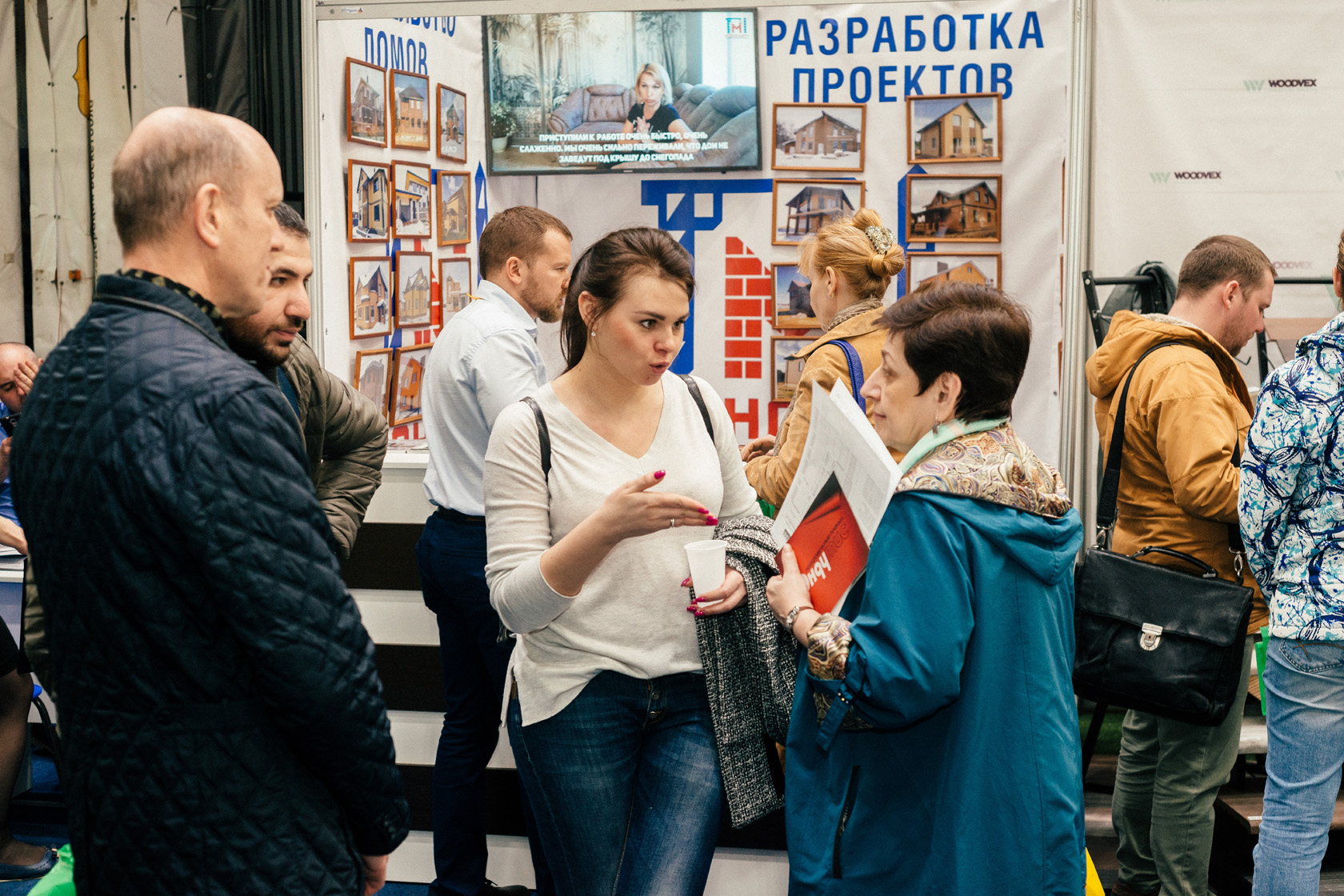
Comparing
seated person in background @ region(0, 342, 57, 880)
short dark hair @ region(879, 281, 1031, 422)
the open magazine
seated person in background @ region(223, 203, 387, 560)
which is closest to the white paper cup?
the open magazine

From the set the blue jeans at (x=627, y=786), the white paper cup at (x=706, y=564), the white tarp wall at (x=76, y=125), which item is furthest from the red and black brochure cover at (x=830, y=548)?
the white tarp wall at (x=76, y=125)

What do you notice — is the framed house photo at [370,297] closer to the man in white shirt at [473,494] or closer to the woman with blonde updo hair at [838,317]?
the man in white shirt at [473,494]

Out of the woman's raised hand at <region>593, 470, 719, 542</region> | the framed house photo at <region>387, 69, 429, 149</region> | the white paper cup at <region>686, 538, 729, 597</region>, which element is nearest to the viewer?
the woman's raised hand at <region>593, 470, 719, 542</region>

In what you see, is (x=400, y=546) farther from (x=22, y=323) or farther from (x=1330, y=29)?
(x=1330, y=29)

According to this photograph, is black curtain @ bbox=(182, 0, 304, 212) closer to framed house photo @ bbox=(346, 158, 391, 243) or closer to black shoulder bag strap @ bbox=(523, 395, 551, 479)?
framed house photo @ bbox=(346, 158, 391, 243)

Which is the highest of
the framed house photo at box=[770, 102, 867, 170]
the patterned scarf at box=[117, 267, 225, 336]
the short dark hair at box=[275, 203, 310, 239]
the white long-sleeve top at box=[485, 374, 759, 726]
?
the framed house photo at box=[770, 102, 867, 170]

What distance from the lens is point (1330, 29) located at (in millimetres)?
3693

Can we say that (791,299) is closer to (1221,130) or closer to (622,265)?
(1221,130)

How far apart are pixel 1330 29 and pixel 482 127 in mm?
2895

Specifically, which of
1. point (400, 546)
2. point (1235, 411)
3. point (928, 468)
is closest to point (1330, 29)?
point (1235, 411)

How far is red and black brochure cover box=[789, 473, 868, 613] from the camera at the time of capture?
1.59 meters

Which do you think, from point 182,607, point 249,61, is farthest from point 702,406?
point 249,61

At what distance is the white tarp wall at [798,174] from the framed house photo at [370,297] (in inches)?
1.3

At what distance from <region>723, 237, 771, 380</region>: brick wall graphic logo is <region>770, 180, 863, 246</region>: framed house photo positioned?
0.18 m
